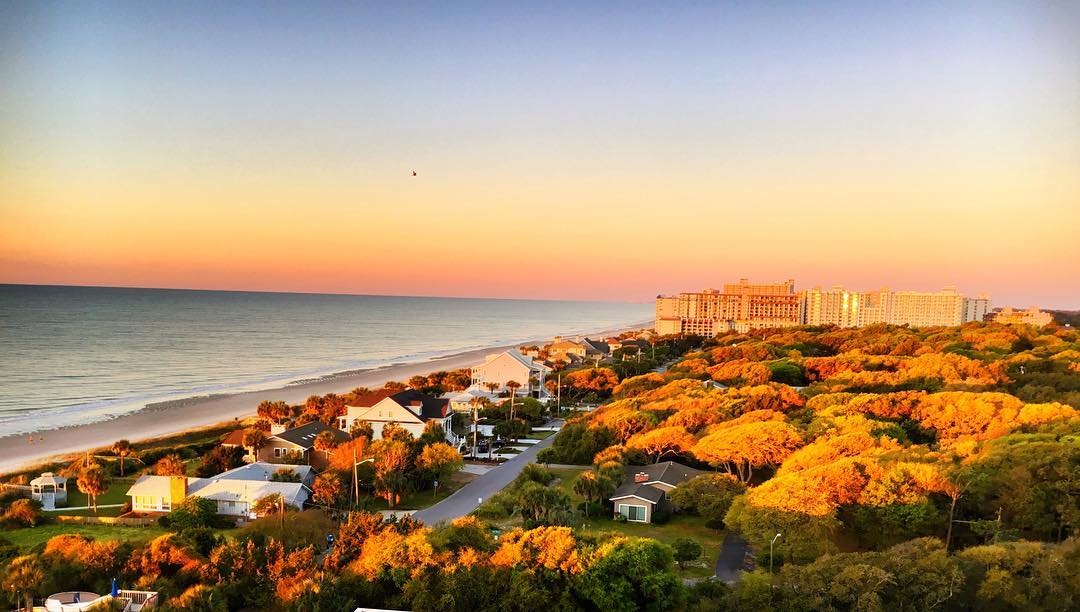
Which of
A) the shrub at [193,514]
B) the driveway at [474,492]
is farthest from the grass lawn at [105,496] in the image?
the driveway at [474,492]

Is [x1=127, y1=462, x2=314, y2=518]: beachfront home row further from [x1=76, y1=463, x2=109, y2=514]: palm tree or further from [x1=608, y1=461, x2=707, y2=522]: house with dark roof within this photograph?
[x1=608, y1=461, x2=707, y2=522]: house with dark roof

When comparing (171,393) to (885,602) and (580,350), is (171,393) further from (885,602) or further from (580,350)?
(885,602)

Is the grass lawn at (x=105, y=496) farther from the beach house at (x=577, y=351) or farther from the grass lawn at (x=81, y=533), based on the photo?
the beach house at (x=577, y=351)

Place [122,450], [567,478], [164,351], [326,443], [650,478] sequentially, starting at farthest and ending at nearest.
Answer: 1. [164,351]
2. [122,450]
3. [326,443]
4. [567,478]
5. [650,478]

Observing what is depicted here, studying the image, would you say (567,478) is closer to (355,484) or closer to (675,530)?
(675,530)

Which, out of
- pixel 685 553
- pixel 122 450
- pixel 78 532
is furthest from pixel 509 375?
pixel 685 553

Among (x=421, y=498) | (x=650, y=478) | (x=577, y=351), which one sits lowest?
(x=421, y=498)
